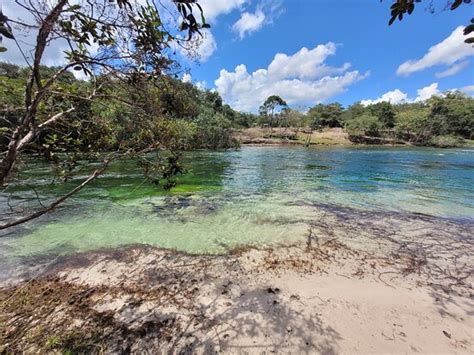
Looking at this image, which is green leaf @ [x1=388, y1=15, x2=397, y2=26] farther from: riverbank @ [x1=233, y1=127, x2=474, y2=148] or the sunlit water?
riverbank @ [x1=233, y1=127, x2=474, y2=148]

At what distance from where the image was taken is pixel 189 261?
485 centimetres

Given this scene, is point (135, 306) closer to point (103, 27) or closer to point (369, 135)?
point (103, 27)

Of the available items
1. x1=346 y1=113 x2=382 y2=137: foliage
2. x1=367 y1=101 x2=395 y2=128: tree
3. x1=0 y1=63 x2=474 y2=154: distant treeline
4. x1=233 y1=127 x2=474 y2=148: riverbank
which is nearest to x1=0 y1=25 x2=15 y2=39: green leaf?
x1=0 y1=63 x2=474 y2=154: distant treeline

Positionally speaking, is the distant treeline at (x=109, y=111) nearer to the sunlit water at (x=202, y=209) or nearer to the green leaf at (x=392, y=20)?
the sunlit water at (x=202, y=209)

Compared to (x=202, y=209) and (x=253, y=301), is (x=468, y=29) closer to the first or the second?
(x=253, y=301)

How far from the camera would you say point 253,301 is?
3.62 m

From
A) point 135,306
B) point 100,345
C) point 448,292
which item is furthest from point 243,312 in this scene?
point 448,292

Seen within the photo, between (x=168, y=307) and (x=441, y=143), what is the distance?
7153 cm

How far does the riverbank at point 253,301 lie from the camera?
9.36 ft

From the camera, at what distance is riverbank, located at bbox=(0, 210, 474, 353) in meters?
2.85

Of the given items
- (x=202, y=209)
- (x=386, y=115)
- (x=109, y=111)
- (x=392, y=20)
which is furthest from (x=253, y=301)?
(x=386, y=115)

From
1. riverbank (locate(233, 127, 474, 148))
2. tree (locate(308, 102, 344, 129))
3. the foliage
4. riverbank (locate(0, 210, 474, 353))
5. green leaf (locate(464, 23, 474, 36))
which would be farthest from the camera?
tree (locate(308, 102, 344, 129))

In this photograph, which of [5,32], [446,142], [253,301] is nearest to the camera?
[5,32]

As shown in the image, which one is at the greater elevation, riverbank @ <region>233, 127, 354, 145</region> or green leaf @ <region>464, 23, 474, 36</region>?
green leaf @ <region>464, 23, 474, 36</region>
